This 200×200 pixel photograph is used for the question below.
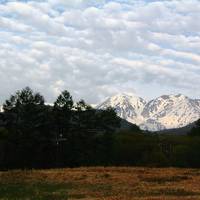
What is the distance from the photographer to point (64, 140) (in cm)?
11019

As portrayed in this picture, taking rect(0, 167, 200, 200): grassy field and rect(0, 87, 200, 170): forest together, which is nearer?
rect(0, 167, 200, 200): grassy field

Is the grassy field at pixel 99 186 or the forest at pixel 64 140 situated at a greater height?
the forest at pixel 64 140

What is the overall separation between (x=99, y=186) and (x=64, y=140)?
68.1m

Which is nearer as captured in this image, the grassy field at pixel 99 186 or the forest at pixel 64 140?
the grassy field at pixel 99 186

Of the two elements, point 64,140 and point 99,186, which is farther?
point 64,140

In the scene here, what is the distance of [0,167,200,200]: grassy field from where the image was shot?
115 ft

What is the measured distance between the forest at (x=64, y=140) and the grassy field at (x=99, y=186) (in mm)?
49024

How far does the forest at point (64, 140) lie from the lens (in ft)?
346

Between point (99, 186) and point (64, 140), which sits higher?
point (64, 140)

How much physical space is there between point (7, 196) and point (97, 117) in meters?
97.2

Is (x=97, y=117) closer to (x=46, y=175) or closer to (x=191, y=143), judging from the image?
(x=191, y=143)

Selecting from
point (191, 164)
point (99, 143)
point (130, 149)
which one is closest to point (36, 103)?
point (99, 143)

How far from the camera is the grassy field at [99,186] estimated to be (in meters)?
35.1

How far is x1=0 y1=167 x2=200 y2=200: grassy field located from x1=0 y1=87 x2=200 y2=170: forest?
49.0 m
